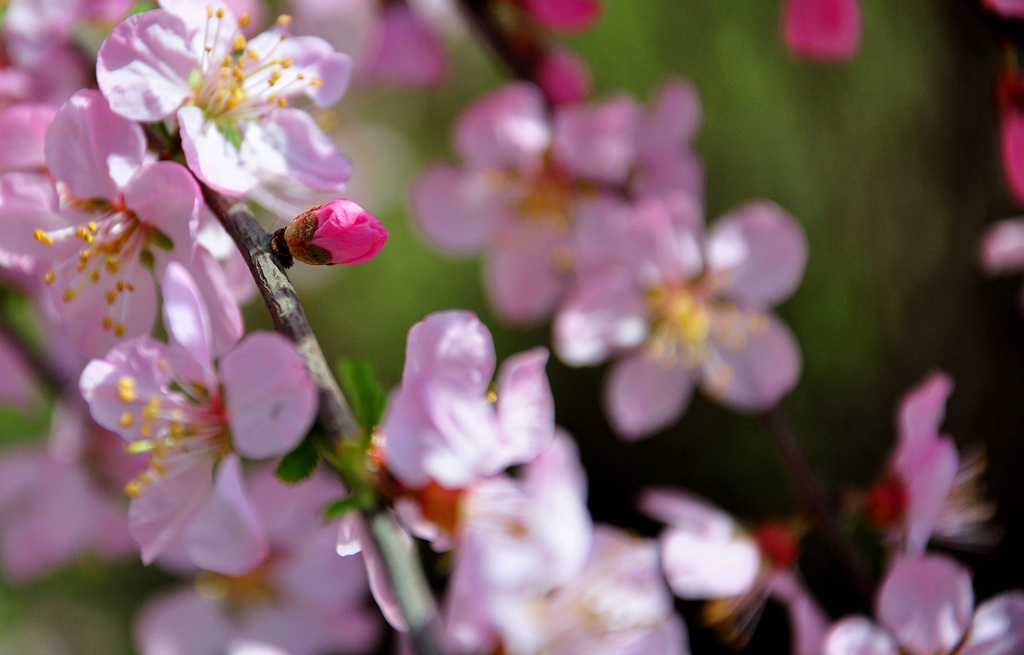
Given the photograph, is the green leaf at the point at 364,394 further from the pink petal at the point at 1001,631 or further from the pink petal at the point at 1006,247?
the pink petal at the point at 1006,247

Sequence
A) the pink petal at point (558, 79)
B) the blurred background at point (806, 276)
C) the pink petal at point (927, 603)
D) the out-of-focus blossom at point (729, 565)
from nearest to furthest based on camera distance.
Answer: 1. the pink petal at point (927, 603)
2. the out-of-focus blossom at point (729, 565)
3. the pink petal at point (558, 79)
4. the blurred background at point (806, 276)

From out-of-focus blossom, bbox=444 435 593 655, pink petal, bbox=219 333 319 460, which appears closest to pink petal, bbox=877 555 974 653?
out-of-focus blossom, bbox=444 435 593 655

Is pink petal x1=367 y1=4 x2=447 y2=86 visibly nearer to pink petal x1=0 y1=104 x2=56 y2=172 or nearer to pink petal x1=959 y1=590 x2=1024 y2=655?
pink petal x1=0 y1=104 x2=56 y2=172

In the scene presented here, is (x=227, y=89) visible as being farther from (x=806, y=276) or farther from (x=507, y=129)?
(x=806, y=276)

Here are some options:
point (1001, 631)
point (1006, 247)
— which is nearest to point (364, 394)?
point (1001, 631)

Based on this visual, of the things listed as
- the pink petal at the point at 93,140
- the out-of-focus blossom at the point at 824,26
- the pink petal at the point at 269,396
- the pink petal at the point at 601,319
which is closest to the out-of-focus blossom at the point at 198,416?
the pink petal at the point at 269,396

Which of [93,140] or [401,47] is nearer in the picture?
[93,140]

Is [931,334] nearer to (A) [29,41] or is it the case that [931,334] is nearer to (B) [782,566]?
(B) [782,566]
